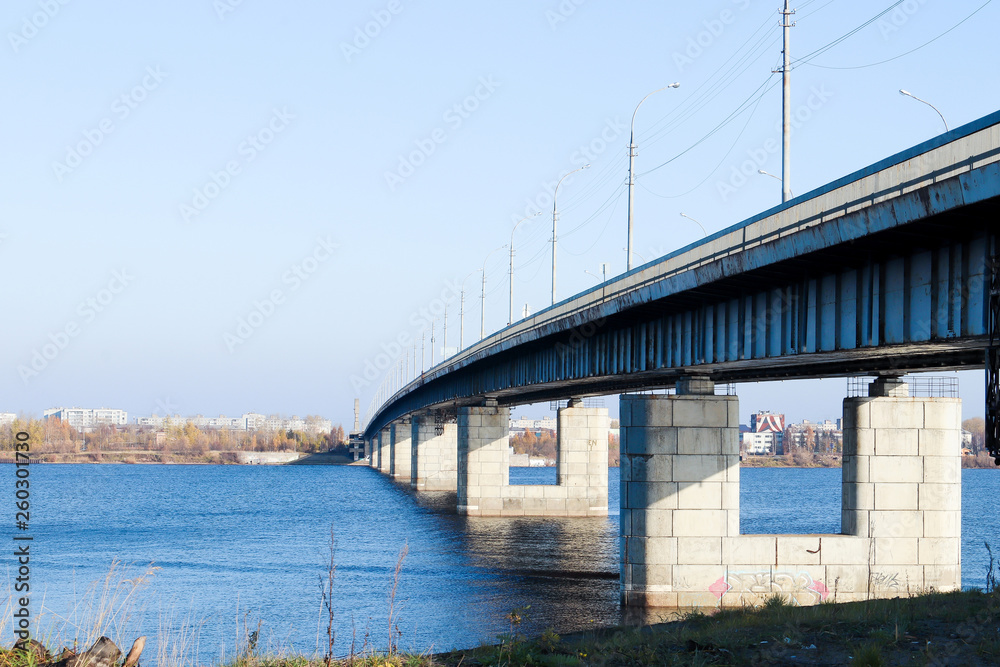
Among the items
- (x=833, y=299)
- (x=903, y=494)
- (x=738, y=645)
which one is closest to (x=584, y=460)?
(x=903, y=494)

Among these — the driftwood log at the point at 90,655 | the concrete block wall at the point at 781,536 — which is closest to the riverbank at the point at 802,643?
the driftwood log at the point at 90,655

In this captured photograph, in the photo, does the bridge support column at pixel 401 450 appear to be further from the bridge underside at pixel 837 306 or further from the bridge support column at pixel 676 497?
the bridge support column at pixel 676 497

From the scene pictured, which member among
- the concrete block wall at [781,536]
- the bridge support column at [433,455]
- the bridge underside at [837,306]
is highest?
the bridge underside at [837,306]

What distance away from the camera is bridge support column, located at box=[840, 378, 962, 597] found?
3100 centimetres

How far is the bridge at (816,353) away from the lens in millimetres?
18266

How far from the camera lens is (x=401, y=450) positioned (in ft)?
468

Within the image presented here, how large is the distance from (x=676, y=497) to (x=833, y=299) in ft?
34.4

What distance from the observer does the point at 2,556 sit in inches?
1719

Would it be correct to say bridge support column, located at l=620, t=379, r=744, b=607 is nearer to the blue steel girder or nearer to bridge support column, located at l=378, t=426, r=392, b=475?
the blue steel girder

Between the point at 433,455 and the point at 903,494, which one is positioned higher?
the point at 903,494

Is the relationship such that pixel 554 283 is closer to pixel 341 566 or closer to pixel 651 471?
pixel 341 566

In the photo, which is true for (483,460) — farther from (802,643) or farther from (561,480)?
(802,643)

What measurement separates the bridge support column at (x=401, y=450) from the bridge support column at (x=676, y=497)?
108407 millimetres

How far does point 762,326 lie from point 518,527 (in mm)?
36834
